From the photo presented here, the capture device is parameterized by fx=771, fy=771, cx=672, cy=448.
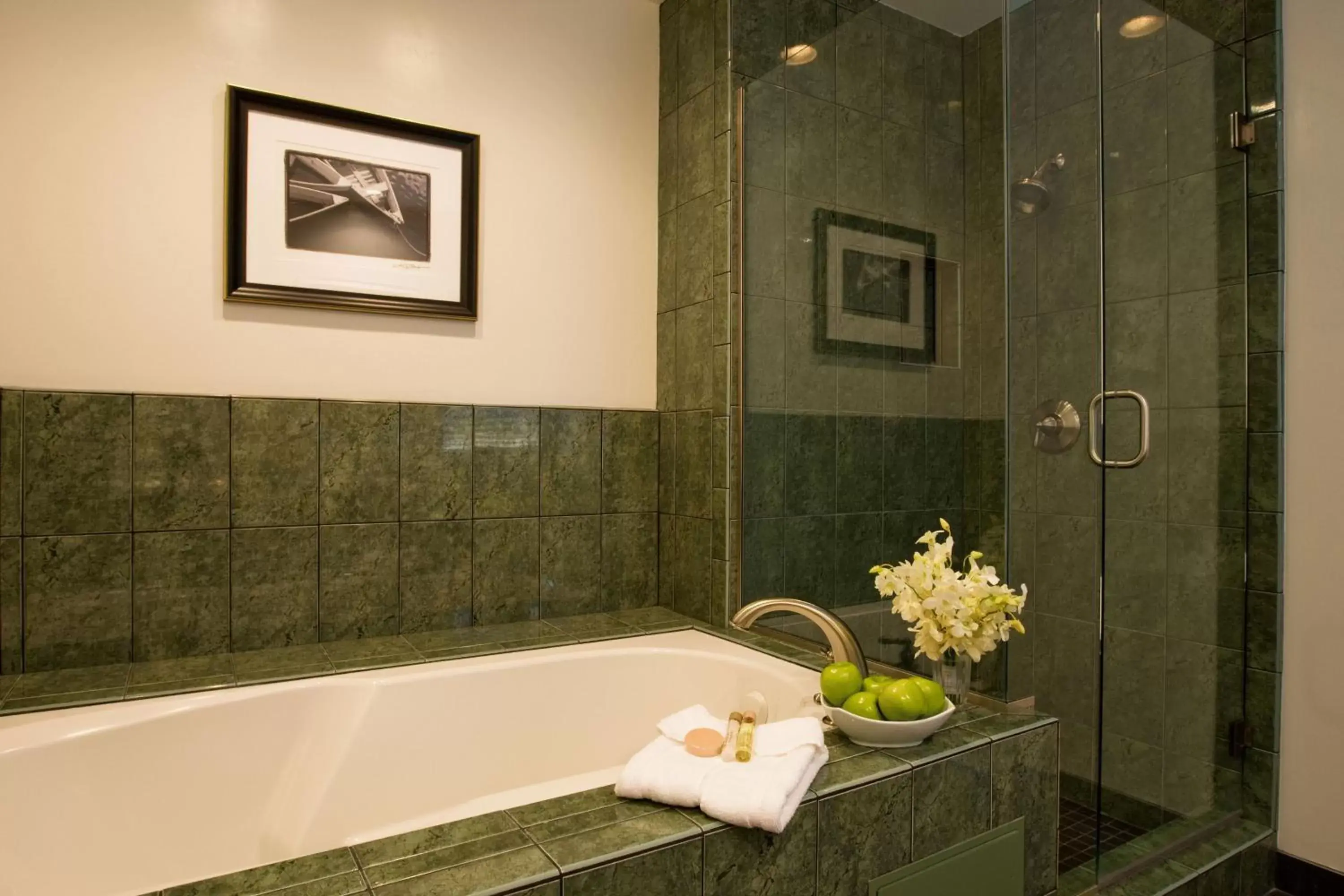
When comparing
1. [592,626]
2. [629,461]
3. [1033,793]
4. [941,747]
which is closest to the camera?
[941,747]

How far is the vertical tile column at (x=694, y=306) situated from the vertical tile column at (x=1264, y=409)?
4.54 ft

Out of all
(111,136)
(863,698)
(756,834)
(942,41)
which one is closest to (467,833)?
(756,834)

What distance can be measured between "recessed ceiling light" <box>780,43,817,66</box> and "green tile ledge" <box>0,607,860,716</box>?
1663mm

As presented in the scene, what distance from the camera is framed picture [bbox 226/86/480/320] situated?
2.00 m

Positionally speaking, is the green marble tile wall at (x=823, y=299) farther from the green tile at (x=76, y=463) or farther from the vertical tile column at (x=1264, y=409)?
the green tile at (x=76, y=463)

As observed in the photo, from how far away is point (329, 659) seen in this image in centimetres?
192

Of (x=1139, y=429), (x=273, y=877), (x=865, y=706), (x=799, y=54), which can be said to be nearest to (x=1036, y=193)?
(x=1139, y=429)

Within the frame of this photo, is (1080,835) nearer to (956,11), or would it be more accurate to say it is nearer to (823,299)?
(823,299)

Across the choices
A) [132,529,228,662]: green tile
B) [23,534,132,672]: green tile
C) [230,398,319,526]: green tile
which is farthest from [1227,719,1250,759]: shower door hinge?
[23,534,132,672]: green tile

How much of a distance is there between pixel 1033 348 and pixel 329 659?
181 cm

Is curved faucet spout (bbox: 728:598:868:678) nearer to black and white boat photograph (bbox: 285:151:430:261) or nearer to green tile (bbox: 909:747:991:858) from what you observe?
green tile (bbox: 909:747:991:858)

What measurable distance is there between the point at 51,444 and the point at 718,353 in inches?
67.1

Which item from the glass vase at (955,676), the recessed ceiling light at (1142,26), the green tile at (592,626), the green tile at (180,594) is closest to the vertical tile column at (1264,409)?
the recessed ceiling light at (1142,26)

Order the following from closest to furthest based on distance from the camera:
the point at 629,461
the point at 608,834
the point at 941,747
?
the point at 608,834, the point at 941,747, the point at 629,461
